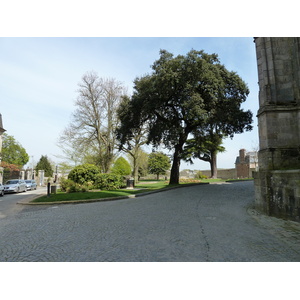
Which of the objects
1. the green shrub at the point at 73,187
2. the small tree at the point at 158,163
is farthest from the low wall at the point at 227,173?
the green shrub at the point at 73,187

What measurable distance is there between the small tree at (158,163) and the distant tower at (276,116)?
37.4 meters

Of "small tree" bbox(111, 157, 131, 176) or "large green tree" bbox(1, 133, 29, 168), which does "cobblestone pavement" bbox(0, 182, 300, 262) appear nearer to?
"small tree" bbox(111, 157, 131, 176)

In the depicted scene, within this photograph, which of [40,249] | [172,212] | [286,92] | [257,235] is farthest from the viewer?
[286,92]

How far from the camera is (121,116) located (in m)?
22.1

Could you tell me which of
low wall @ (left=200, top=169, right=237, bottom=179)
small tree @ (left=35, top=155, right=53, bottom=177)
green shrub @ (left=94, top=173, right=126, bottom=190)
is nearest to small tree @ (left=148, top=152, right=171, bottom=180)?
low wall @ (left=200, top=169, right=237, bottom=179)

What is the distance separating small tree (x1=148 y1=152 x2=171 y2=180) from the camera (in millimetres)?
46594

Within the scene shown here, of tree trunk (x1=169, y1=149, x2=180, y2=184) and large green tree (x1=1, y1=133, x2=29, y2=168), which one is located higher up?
large green tree (x1=1, y1=133, x2=29, y2=168)

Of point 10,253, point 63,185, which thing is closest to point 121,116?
point 63,185

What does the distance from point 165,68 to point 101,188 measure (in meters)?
11.2

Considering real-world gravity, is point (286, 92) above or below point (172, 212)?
above

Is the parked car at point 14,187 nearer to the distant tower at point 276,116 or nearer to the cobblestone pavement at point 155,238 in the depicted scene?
the cobblestone pavement at point 155,238

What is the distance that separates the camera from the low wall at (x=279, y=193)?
7.07 metres

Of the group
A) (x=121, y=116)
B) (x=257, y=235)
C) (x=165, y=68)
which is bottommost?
(x=257, y=235)
